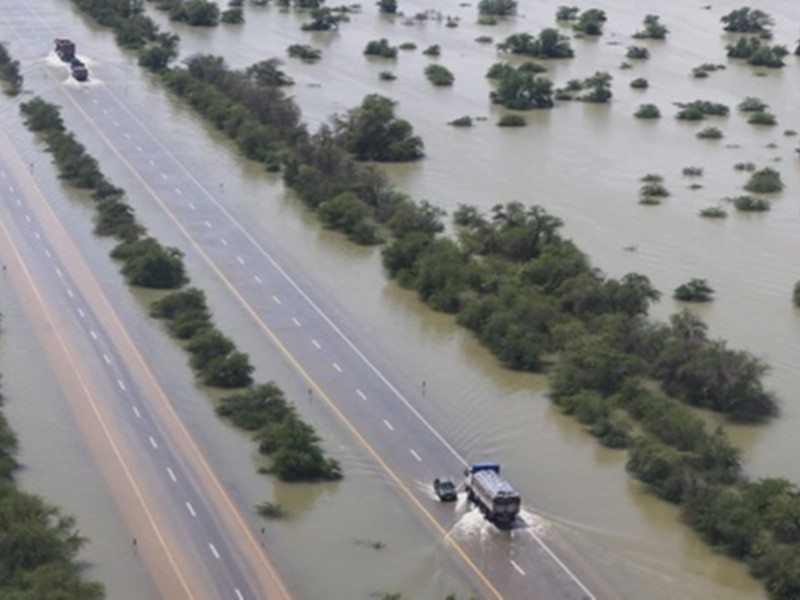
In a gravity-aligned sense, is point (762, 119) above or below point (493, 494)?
below

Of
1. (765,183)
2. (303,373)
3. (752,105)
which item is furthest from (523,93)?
(303,373)

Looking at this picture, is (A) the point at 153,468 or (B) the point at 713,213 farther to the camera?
(B) the point at 713,213

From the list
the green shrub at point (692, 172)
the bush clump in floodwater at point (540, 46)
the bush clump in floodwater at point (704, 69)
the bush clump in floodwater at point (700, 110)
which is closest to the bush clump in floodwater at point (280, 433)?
the green shrub at point (692, 172)

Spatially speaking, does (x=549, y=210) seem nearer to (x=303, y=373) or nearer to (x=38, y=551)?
(x=303, y=373)

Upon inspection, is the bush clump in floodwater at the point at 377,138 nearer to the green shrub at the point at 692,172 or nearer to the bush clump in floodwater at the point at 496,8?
the green shrub at the point at 692,172

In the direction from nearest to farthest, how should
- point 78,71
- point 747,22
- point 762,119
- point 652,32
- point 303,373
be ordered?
point 303,373 → point 762,119 → point 78,71 → point 652,32 → point 747,22

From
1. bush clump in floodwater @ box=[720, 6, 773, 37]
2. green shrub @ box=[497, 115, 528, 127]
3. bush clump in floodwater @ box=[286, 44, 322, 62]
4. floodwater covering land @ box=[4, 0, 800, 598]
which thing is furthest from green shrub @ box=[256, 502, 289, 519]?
bush clump in floodwater @ box=[720, 6, 773, 37]

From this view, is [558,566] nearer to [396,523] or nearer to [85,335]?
[396,523]
